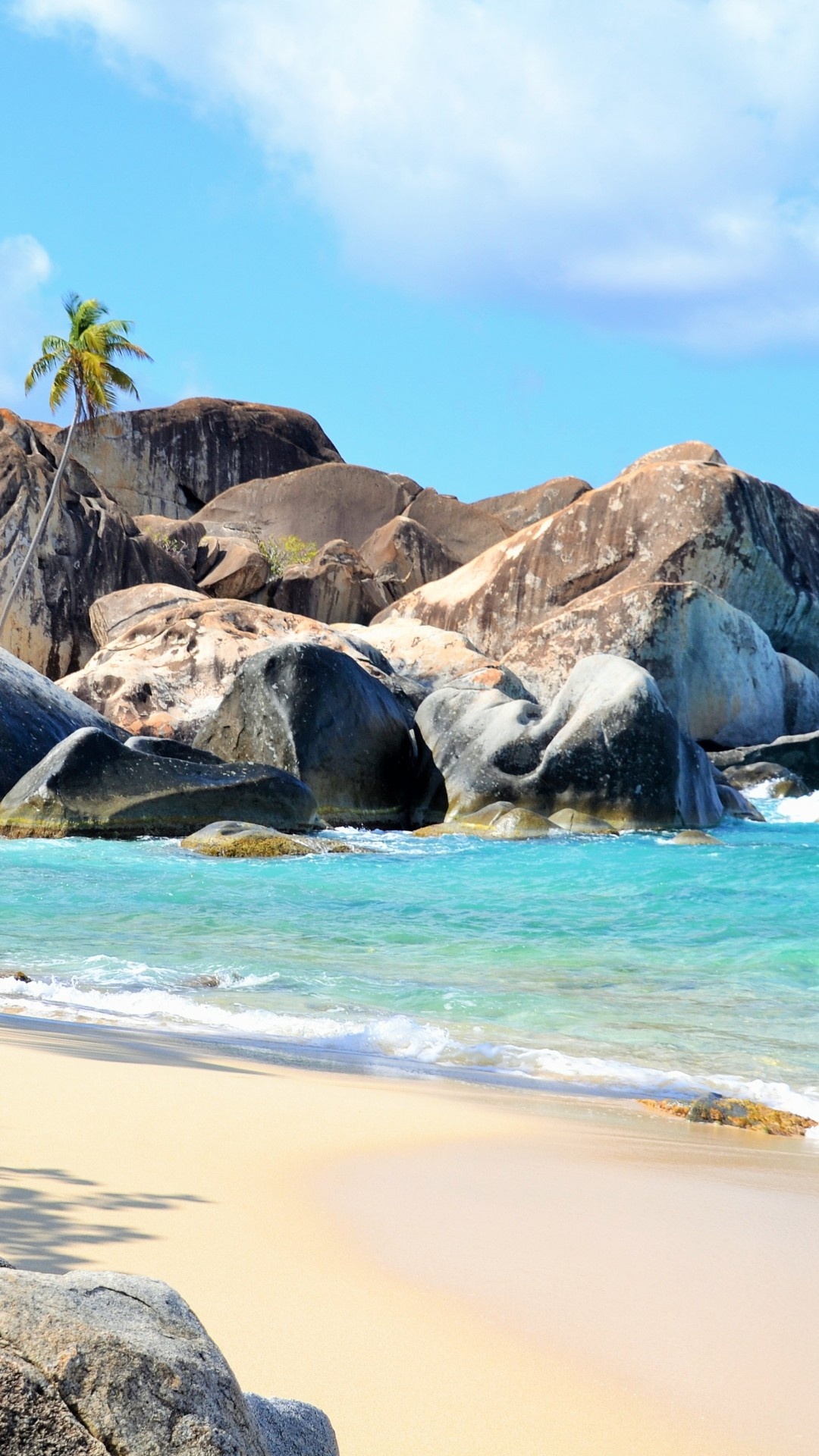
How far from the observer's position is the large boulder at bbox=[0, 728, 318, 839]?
1480 centimetres

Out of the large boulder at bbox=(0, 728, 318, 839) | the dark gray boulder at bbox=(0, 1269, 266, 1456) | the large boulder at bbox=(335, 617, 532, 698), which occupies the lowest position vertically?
the dark gray boulder at bbox=(0, 1269, 266, 1456)

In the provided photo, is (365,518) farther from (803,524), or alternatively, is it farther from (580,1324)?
(580,1324)

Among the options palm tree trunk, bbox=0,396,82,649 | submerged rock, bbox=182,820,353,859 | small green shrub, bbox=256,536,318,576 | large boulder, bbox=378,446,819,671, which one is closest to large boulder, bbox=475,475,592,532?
small green shrub, bbox=256,536,318,576

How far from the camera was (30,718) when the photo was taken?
55.1 feet

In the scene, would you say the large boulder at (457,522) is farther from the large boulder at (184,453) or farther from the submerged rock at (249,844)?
the submerged rock at (249,844)

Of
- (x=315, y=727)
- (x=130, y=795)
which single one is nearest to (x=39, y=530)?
(x=315, y=727)

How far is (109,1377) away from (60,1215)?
142 centimetres

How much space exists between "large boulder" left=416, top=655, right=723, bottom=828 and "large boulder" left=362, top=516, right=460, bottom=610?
18.5m

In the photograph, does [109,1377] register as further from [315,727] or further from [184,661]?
[184,661]

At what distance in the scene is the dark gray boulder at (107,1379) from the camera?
39.6 inches

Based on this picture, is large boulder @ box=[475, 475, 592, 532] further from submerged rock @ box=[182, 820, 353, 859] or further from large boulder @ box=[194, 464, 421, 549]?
submerged rock @ box=[182, 820, 353, 859]

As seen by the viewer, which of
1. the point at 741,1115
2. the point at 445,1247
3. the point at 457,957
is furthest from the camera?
the point at 457,957

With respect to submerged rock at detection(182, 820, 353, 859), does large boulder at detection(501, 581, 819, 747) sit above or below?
above

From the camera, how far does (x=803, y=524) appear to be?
28891mm
